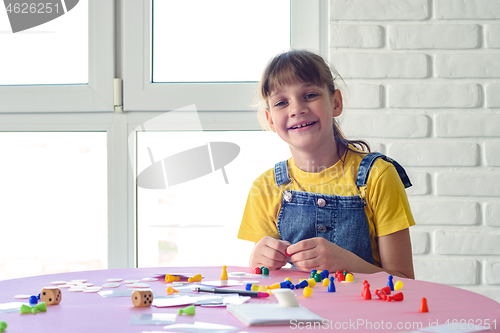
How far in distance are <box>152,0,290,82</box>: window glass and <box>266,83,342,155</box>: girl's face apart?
0.41 meters

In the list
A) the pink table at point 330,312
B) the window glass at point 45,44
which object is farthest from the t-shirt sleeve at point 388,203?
the window glass at point 45,44

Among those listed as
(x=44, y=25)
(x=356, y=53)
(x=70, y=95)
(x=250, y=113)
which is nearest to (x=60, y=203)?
(x=70, y=95)

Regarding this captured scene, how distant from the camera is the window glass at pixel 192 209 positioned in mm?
1618

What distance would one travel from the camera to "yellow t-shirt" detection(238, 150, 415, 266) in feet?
3.73

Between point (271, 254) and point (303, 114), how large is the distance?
0.42 meters

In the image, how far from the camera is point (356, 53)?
1451 millimetres

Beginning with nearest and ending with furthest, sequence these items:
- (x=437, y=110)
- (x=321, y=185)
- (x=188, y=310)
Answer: (x=188, y=310), (x=321, y=185), (x=437, y=110)

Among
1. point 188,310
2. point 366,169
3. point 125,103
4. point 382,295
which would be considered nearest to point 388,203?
point 366,169

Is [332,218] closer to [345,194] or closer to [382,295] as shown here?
[345,194]

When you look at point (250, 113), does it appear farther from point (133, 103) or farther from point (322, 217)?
point (322, 217)

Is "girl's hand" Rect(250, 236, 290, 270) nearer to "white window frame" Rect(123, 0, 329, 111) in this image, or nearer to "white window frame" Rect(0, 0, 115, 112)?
"white window frame" Rect(123, 0, 329, 111)

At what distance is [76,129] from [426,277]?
4.06ft

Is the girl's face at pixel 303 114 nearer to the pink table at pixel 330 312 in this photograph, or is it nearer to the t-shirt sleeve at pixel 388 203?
the t-shirt sleeve at pixel 388 203

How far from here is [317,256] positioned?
927 mm
